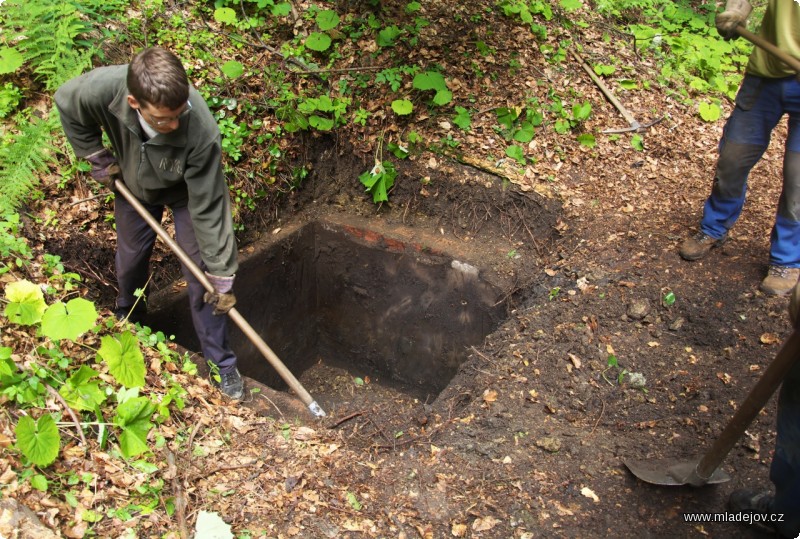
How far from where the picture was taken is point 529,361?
3967 millimetres

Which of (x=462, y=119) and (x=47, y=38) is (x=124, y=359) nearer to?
(x=47, y=38)

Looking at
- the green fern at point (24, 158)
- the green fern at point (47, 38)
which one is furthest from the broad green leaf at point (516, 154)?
the green fern at point (24, 158)

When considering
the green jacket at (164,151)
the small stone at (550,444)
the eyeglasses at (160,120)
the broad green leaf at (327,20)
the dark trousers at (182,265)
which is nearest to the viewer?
the eyeglasses at (160,120)

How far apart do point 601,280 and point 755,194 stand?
2.02 metres

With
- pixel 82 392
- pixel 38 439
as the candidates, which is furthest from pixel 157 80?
pixel 38 439

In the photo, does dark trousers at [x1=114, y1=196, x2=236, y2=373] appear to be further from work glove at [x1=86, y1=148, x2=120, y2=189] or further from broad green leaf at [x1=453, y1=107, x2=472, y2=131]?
broad green leaf at [x1=453, y1=107, x2=472, y2=131]

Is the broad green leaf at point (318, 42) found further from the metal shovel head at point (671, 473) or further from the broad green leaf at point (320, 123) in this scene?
the metal shovel head at point (671, 473)

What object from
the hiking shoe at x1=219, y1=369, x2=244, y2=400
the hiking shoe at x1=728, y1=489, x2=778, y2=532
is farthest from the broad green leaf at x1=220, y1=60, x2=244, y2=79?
the hiking shoe at x1=728, y1=489, x2=778, y2=532

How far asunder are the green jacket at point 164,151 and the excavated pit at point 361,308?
164 cm

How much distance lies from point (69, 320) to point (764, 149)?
4.54m

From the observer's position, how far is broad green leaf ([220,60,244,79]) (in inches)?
202

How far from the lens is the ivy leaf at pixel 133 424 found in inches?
107

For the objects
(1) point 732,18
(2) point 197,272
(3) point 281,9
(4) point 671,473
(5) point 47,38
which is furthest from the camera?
(3) point 281,9

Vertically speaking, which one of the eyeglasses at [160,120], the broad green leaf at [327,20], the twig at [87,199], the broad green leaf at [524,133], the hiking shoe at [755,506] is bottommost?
the twig at [87,199]
